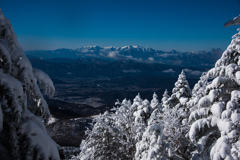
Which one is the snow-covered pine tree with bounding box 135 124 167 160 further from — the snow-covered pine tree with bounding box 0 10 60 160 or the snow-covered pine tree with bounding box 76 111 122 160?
the snow-covered pine tree with bounding box 76 111 122 160

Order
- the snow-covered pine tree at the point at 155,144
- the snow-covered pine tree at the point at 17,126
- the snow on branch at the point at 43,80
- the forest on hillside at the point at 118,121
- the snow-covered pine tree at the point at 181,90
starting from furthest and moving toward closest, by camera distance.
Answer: the snow-covered pine tree at the point at 181,90 < the snow-covered pine tree at the point at 155,144 < the snow on branch at the point at 43,80 < the forest on hillside at the point at 118,121 < the snow-covered pine tree at the point at 17,126

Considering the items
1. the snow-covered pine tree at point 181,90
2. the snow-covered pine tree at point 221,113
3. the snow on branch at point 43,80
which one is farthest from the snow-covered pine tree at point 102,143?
the snow on branch at point 43,80

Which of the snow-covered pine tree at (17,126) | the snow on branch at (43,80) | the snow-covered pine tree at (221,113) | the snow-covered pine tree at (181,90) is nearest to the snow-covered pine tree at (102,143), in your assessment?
the snow-covered pine tree at (221,113)

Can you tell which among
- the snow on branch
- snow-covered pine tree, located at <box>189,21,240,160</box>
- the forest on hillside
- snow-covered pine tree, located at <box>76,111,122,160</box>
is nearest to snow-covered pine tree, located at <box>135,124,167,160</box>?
the forest on hillside

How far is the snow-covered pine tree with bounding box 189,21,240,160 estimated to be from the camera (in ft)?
23.1

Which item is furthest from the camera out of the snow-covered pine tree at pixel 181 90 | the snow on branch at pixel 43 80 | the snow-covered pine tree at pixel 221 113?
the snow-covered pine tree at pixel 181 90

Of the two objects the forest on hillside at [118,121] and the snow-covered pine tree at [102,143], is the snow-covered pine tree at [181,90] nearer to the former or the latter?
the forest on hillside at [118,121]

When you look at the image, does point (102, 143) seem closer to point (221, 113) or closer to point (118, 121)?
point (118, 121)

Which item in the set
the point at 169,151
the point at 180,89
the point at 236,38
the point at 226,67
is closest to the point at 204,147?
the point at 169,151

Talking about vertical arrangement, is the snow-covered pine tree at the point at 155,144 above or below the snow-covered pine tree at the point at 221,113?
below

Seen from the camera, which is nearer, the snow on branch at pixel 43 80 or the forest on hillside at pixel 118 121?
the forest on hillside at pixel 118 121

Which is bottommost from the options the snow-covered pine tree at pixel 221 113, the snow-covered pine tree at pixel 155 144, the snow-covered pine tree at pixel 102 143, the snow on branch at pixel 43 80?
the snow-covered pine tree at pixel 102 143

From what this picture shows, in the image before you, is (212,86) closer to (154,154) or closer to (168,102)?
(154,154)

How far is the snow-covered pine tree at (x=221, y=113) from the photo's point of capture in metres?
7.03
